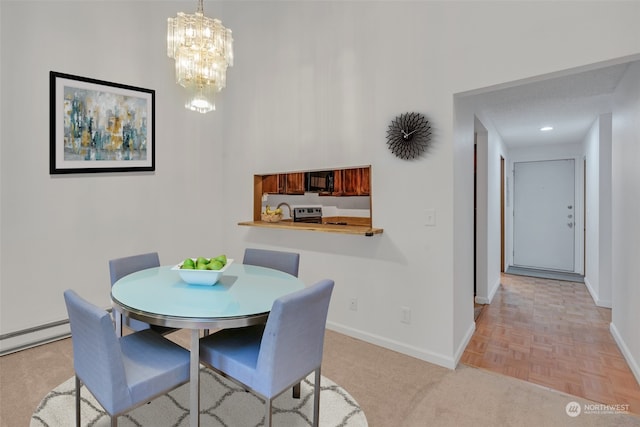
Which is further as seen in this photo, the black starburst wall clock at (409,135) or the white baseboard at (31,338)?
the white baseboard at (31,338)

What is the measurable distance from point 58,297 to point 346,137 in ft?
9.06

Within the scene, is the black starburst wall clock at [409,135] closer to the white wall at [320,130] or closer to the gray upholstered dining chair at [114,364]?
the white wall at [320,130]

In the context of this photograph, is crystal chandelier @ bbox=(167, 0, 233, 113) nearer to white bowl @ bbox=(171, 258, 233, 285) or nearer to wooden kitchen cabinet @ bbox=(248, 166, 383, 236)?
white bowl @ bbox=(171, 258, 233, 285)

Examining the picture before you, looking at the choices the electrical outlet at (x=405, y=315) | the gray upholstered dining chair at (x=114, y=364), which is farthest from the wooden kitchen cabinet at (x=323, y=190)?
the gray upholstered dining chair at (x=114, y=364)

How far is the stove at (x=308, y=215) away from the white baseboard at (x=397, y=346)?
0.97 metres

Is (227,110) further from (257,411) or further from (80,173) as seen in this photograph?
(257,411)

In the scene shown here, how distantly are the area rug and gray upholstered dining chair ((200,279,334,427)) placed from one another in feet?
0.82

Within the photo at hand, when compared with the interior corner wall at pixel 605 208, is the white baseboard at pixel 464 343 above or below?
below

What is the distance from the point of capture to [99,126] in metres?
3.04

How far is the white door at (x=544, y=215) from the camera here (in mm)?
5840

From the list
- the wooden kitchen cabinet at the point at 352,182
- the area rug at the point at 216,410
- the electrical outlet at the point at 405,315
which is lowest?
the area rug at the point at 216,410

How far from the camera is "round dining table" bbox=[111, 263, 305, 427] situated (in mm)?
1439

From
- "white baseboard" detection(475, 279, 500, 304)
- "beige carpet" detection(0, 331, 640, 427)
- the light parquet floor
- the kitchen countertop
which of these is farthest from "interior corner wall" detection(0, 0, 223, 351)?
"white baseboard" detection(475, 279, 500, 304)

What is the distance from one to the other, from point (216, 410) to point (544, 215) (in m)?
6.22
